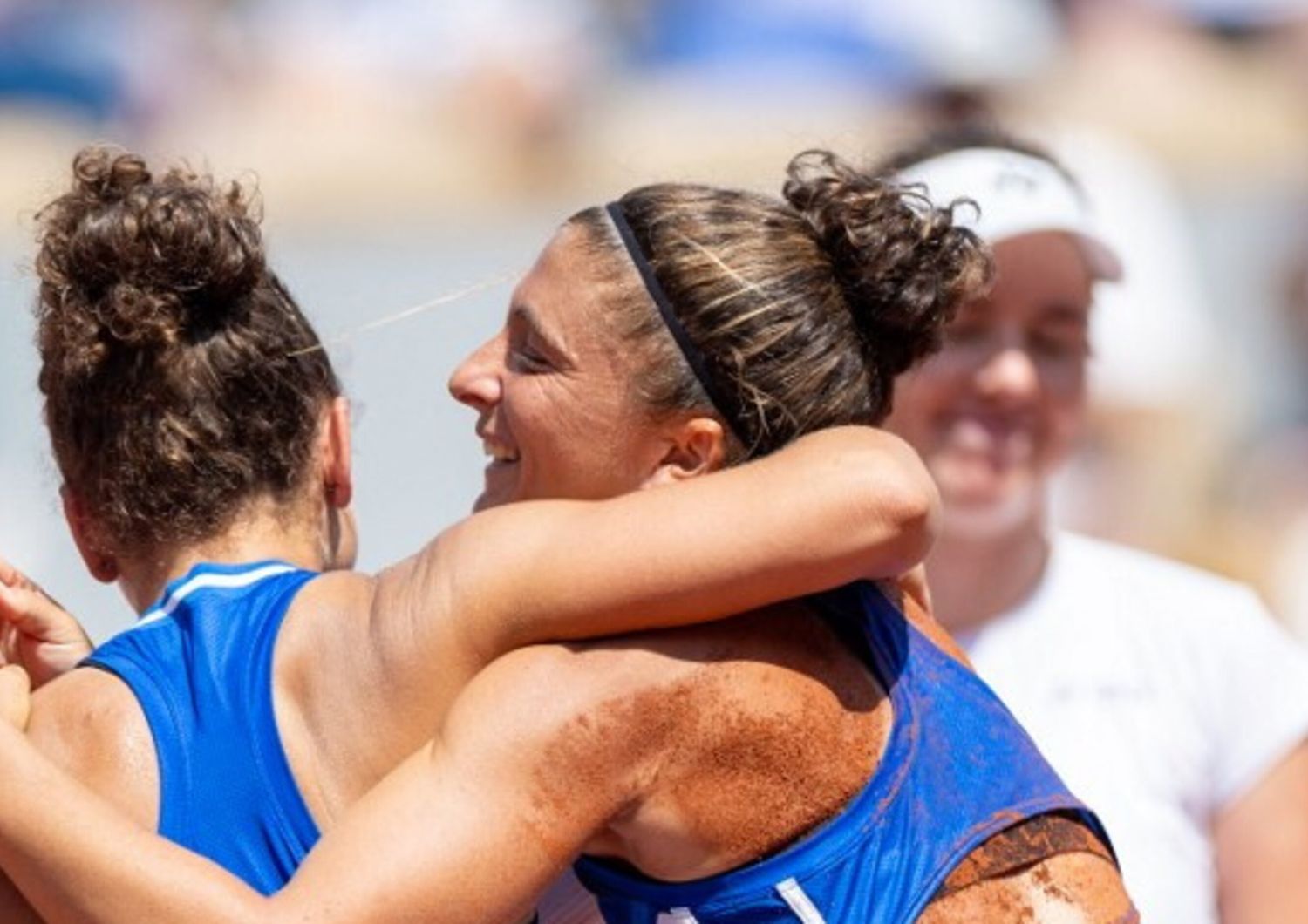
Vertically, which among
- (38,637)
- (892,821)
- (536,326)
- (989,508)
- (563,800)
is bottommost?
(989,508)

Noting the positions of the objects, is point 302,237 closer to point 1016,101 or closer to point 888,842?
point 1016,101

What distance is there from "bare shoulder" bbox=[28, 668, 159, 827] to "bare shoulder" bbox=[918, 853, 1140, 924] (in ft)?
2.35

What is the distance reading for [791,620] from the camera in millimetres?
2291

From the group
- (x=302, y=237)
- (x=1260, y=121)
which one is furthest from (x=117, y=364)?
(x=1260, y=121)

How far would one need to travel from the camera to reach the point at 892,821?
222 centimetres

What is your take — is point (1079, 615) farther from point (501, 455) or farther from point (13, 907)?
point (13, 907)

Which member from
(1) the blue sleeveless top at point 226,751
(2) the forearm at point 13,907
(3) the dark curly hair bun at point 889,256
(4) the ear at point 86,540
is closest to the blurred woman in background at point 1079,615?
(3) the dark curly hair bun at point 889,256

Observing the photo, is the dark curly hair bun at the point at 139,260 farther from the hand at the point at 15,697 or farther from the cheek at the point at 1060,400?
the cheek at the point at 1060,400

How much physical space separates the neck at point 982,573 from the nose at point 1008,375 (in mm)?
192

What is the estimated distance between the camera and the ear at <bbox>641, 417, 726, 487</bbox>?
7.77ft

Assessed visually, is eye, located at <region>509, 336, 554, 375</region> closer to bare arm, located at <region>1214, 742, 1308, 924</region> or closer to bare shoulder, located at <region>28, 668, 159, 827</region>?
bare shoulder, located at <region>28, 668, 159, 827</region>

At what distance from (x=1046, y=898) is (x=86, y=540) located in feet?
3.38

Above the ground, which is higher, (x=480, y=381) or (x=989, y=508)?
(x=480, y=381)

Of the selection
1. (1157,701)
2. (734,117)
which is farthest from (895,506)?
(734,117)
